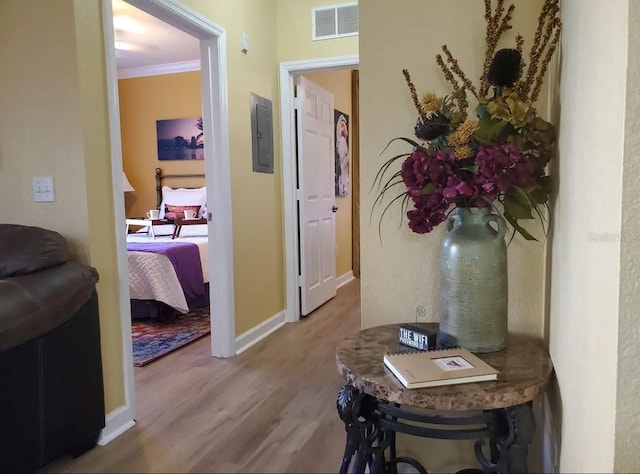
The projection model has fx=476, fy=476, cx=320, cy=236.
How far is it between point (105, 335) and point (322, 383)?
3.76 feet

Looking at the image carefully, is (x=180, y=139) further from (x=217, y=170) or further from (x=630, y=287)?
(x=630, y=287)

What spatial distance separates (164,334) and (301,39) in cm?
247

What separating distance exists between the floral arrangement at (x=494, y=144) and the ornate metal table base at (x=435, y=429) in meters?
0.49

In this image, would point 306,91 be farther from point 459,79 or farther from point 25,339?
point 25,339

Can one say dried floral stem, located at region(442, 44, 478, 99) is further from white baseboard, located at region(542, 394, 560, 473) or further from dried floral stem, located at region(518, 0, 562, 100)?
white baseboard, located at region(542, 394, 560, 473)

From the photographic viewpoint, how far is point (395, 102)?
1.57 metres

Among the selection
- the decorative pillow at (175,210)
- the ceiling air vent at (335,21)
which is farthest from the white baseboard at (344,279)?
the ceiling air vent at (335,21)

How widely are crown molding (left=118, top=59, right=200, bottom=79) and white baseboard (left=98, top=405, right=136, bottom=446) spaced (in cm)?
458

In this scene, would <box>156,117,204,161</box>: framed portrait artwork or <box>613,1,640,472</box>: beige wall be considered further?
<box>156,117,204,161</box>: framed portrait artwork

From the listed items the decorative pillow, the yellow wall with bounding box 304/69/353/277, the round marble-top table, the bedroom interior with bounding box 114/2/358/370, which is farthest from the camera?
the bedroom interior with bounding box 114/2/358/370

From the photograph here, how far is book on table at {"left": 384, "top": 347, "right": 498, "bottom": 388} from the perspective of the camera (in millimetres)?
1076

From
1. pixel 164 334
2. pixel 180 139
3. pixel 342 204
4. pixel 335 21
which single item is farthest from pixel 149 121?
pixel 164 334

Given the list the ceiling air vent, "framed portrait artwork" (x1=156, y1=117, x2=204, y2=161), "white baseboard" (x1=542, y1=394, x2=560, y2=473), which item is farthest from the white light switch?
"framed portrait artwork" (x1=156, y1=117, x2=204, y2=161)

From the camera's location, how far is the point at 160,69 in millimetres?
5871
